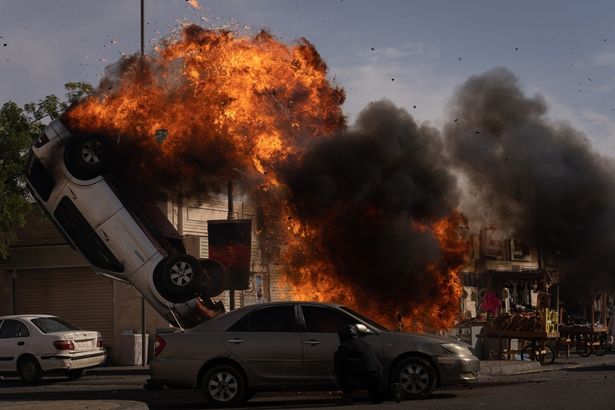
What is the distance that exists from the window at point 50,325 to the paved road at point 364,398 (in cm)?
108

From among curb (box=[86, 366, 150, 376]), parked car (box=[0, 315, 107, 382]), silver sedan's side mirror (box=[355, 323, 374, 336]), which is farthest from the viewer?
curb (box=[86, 366, 150, 376])

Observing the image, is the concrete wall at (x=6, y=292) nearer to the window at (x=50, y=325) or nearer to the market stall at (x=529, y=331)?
the window at (x=50, y=325)

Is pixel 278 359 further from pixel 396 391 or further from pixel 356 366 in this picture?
pixel 396 391

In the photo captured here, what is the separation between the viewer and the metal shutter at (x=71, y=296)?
28094 mm

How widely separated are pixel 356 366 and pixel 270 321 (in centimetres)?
159

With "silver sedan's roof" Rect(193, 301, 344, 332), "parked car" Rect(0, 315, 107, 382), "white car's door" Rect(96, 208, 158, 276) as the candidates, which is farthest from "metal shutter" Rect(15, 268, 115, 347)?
"silver sedan's roof" Rect(193, 301, 344, 332)

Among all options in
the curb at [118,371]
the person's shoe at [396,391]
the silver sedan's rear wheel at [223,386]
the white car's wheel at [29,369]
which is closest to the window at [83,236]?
the white car's wheel at [29,369]

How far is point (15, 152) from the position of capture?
87.8 feet

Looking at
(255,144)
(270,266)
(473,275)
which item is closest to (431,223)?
(255,144)

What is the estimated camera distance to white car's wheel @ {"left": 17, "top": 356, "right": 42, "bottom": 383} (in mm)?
19984

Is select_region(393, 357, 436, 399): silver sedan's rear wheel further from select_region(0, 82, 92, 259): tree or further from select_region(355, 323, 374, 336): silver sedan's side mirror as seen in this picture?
select_region(0, 82, 92, 259): tree

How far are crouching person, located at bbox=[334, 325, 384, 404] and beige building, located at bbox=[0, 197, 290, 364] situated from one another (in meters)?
14.5

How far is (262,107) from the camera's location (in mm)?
19047

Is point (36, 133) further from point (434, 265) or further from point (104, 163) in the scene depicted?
point (434, 265)
